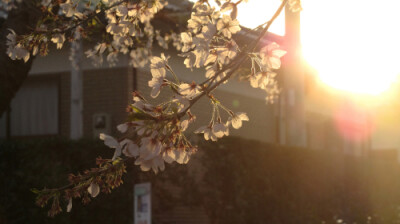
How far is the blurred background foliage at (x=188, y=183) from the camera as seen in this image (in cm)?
1259

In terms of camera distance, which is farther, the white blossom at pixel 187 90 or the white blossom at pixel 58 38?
the white blossom at pixel 58 38

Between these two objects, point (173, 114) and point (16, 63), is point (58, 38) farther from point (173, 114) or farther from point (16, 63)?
point (16, 63)

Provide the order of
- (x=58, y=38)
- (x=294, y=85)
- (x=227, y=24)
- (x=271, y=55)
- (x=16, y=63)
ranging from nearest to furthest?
(x=271, y=55) → (x=227, y=24) → (x=58, y=38) → (x=16, y=63) → (x=294, y=85)

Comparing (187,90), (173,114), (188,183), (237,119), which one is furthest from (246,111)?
(173,114)

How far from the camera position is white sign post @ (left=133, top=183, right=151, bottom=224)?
10.5m

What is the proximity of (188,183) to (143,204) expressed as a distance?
253 cm

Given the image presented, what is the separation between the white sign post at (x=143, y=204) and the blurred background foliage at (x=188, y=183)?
1883mm

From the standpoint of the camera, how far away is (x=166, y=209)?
13.3m

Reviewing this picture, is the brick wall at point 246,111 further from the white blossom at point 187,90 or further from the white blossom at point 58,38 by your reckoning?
the white blossom at point 187,90

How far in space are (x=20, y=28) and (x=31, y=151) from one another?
331 centimetres

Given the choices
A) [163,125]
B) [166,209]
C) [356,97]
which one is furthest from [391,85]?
[163,125]

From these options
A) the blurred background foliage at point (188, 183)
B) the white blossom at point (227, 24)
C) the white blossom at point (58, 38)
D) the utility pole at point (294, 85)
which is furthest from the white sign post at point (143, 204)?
the white blossom at point (227, 24)

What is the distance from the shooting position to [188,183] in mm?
13156

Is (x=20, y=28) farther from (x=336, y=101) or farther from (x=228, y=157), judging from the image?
(x=336, y=101)
